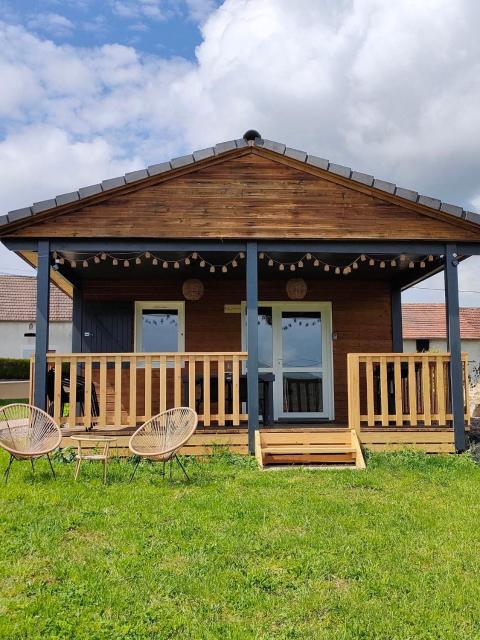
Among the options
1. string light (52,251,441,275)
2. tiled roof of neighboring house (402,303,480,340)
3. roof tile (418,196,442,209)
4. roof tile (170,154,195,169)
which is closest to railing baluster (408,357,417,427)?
string light (52,251,441,275)

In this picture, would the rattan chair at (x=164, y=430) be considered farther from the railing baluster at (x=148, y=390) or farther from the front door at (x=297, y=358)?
the front door at (x=297, y=358)

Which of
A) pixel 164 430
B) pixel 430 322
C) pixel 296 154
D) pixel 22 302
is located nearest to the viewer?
pixel 164 430

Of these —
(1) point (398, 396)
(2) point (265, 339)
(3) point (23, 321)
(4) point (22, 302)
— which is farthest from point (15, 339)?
(1) point (398, 396)

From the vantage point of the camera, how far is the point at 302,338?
364 inches

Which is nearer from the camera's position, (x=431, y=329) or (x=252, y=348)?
(x=252, y=348)

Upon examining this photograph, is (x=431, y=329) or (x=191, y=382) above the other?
(x=431, y=329)

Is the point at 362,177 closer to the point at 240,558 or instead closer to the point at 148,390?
the point at 148,390

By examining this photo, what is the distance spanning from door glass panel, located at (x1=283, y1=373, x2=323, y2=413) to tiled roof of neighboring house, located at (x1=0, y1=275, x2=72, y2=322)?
59.6 ft

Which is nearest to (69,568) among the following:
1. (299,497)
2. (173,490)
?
(173,490)

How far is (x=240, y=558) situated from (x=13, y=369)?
19640 mm

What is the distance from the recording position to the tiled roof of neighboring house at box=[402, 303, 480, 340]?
28.7 metres

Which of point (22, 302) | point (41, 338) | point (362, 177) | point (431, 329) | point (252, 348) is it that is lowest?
point (252, 348)

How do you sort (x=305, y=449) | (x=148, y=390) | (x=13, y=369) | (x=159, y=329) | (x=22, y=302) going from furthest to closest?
(x=22, y=302), (x=13, y=369), (x=159, y=329), (x=148, y=390), (x=305, y=449)

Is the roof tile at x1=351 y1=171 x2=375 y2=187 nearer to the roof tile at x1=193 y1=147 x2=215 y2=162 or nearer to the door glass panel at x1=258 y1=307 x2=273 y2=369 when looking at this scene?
the roof tile at x1=193 y1=147 x2=215 y2=162
